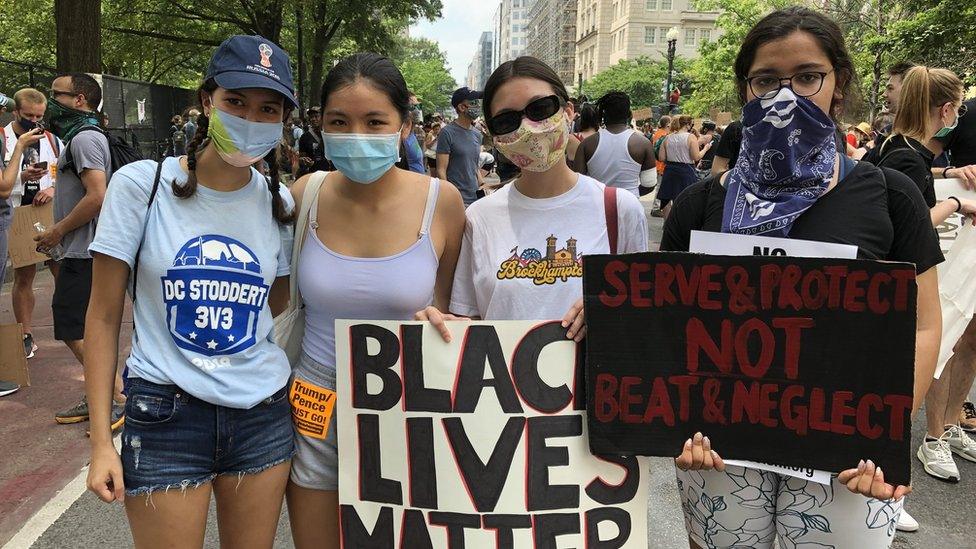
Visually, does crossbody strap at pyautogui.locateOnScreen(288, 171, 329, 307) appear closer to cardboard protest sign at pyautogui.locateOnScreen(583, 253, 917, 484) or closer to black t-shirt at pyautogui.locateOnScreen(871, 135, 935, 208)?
cardboard protest sign at pyautogui.locateOnScreen(583, 253, 917, 484)

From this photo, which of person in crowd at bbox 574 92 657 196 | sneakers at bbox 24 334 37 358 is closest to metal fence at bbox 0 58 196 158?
sneakers at bbox 24 334 37 358

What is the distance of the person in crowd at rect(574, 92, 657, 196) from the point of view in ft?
21.1

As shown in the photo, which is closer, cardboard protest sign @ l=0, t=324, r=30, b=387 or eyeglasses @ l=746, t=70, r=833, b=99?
eyeglasses @ l=746, t=70, r=833, b=99

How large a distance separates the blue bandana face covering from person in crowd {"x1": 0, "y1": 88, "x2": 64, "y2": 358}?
16.8ft

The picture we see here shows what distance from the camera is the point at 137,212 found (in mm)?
1829

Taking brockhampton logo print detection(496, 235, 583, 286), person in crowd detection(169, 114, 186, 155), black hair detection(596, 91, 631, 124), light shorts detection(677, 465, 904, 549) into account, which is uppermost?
person in crowd detection(169, 114, 186, 155)

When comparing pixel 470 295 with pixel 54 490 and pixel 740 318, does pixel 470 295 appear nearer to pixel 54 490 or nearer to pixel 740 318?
A: pixel 740 318

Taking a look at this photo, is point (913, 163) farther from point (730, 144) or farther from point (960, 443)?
point (730, 144)

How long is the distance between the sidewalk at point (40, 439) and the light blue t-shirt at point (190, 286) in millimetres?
2271

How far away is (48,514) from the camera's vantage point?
346cm

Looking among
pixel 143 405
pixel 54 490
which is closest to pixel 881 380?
pixel 143 405

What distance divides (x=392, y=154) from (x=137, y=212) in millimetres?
744

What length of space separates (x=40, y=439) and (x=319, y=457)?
336 cm

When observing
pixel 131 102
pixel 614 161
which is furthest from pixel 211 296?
pixel 131 102
